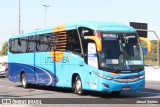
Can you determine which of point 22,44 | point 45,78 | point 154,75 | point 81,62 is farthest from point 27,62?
point 154,75

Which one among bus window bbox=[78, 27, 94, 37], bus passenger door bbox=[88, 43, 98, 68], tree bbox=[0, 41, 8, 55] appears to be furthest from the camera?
tree bbox=[0, 41, 8, 55]

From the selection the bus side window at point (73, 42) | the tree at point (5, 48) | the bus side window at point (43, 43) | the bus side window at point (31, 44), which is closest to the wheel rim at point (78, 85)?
the bus side window at point (73, 42)

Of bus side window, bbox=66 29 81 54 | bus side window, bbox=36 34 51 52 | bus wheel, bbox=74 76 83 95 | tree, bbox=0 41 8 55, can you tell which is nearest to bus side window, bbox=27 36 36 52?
bus side window, bbox=36 34 51 52

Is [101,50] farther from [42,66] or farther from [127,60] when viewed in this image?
[42,66]

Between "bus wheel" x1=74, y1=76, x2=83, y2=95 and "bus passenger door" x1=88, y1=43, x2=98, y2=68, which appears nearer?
"bus passenger door" x1=88, y1=43, x2=98, y2=68

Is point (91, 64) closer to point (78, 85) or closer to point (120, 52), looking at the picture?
point (120, 52)

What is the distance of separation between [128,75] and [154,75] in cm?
2172

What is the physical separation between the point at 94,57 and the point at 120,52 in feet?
3.53

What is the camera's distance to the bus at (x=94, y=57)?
16.8m

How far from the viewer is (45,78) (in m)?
22.5

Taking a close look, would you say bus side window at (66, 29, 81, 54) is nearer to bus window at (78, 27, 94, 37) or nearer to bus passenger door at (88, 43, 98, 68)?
bus window at (78, 27, 94, 37)

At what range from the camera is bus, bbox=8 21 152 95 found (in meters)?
16.8

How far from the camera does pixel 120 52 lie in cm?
1714

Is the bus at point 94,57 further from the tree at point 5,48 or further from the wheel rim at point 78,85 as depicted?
the tree at point 5,48
